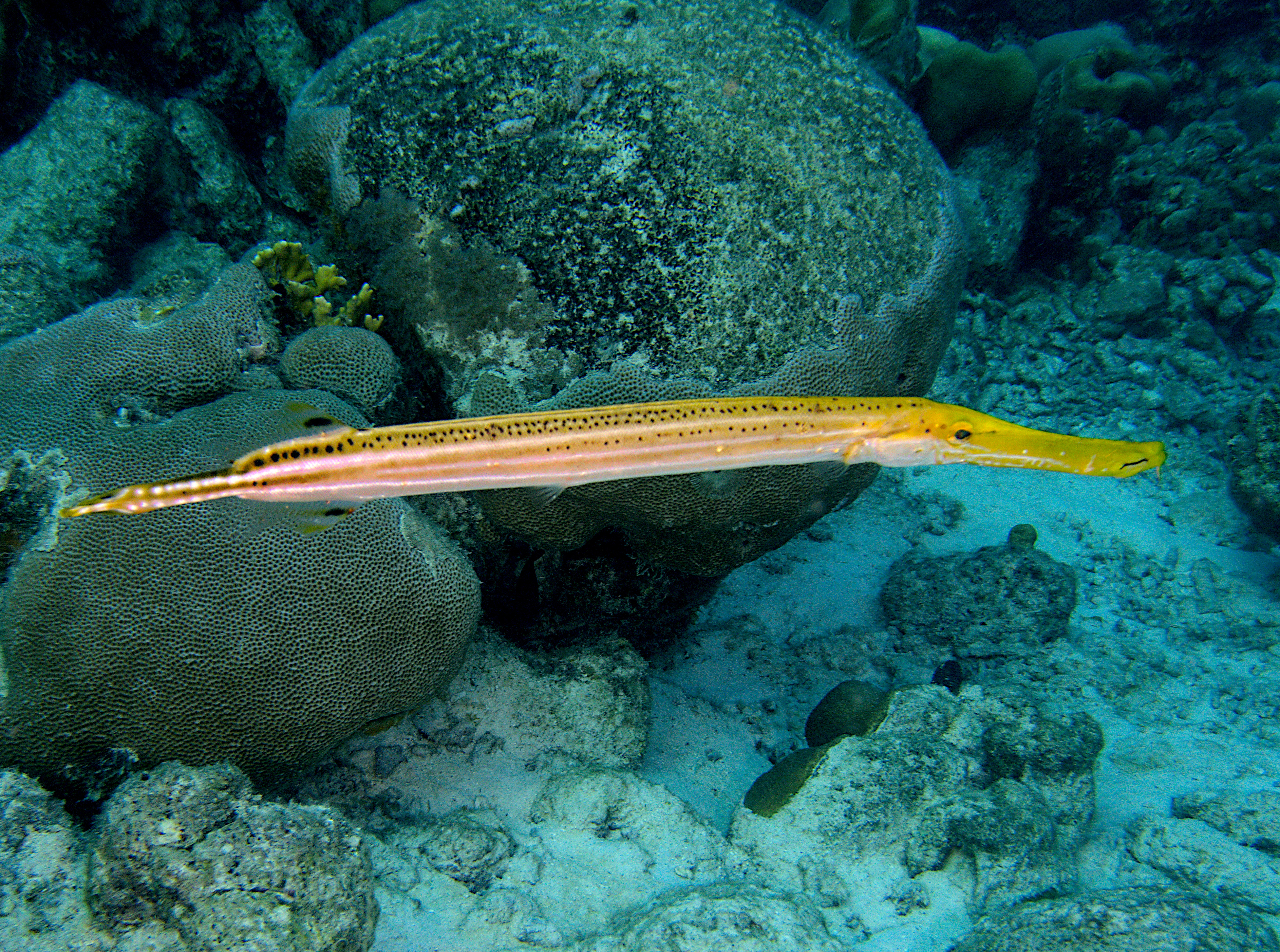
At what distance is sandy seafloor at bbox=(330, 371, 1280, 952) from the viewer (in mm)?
3705

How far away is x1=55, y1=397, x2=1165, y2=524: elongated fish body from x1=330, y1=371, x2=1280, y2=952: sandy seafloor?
224 centimetres

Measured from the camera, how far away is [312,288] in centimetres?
429

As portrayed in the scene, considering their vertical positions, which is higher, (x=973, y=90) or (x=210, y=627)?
(x=210, y=627)

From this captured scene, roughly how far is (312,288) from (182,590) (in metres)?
2.15

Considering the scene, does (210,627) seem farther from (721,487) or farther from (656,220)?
(656,220)

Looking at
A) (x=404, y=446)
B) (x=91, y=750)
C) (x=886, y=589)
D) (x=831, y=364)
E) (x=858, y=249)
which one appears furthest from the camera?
(x=886, y=589)

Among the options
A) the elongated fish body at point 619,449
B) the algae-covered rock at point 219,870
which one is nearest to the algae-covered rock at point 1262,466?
the elongated fish body at point 619,449

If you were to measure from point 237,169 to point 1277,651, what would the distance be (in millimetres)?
11665

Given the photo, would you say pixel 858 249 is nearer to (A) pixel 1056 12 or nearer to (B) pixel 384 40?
(B) pixel 384 40

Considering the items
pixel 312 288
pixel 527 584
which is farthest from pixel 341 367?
pixel 527 584

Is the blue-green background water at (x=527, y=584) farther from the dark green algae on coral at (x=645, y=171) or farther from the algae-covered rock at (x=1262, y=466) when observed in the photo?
the algae-covered rock at (x=1262, y=466)

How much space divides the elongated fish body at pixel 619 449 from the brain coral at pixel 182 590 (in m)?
0.76

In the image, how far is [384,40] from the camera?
4590 millimetres

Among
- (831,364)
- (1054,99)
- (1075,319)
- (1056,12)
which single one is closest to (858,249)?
(831,364)
